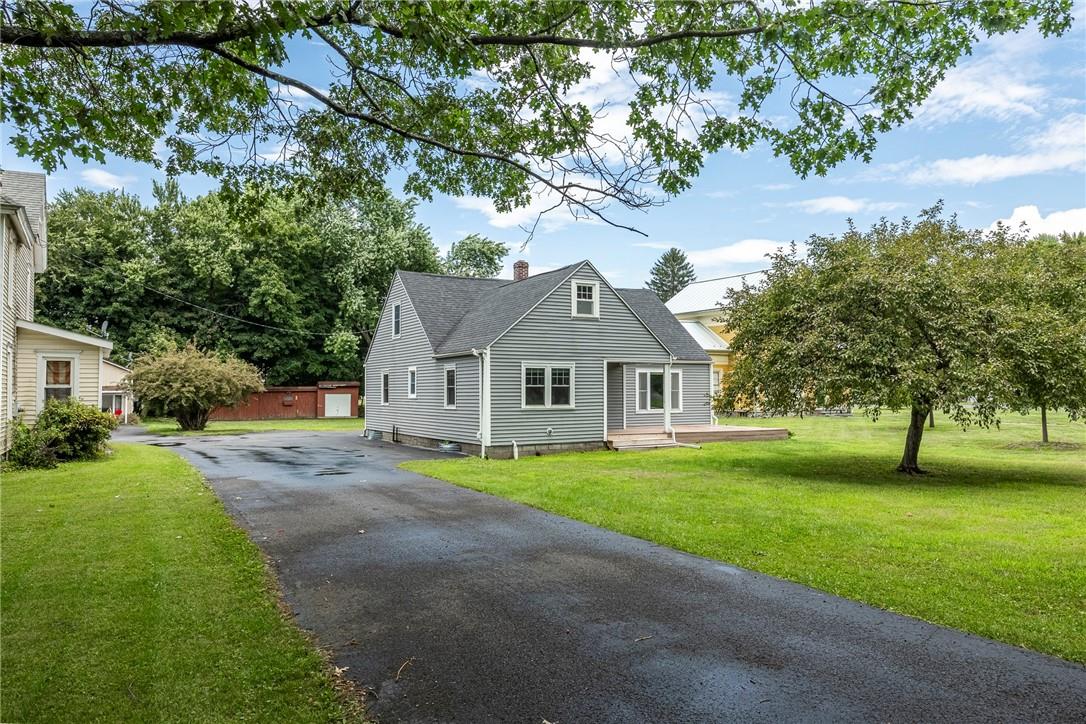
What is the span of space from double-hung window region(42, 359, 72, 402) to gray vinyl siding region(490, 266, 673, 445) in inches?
427

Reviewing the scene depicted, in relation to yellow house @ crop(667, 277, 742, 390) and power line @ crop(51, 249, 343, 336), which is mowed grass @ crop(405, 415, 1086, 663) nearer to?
yellow house @ crop(667, 277, 742, 390)

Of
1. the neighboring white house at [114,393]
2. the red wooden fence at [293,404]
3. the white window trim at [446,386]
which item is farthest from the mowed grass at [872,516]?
the neighboring white house at [114,393]

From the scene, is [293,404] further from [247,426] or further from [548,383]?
[548,383]

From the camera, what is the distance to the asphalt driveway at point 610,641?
3793 mm

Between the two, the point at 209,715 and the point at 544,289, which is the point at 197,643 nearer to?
the point at 209,715

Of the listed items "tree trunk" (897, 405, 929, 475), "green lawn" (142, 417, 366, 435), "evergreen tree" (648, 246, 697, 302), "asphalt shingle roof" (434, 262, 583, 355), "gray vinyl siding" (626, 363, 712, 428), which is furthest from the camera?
"evergreen tree" (648, 246, 697, 302)

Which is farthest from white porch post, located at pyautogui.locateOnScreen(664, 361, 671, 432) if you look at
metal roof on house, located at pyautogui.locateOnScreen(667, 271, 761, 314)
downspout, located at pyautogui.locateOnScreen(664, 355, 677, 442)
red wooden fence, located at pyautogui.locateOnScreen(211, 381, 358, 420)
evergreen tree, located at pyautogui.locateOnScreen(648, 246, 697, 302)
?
evergreen tree, located at pyautogui.locateOnScreen(648, 246, 697, 302)

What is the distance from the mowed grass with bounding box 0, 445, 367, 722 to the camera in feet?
12.1

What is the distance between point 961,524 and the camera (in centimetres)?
901

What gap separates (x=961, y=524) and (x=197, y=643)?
9223 mm

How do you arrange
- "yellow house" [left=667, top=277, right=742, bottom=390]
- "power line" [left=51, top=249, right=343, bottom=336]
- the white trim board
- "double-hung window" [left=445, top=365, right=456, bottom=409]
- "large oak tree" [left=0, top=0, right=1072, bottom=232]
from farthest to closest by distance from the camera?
"power line" [left=51, top=249, right=343, bottom=336] < "yellow house" [left=667, top=277, right=742, bottom=390] < "double-hung window" [left=445, top=365, right=456, bottom=409] < the white trim board < "large oak tree" [left=0, top=0, right=1072, bottom=232]

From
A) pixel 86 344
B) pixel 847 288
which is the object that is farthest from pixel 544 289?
pixel 86 344

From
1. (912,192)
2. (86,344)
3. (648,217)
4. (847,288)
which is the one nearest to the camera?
(648,217)

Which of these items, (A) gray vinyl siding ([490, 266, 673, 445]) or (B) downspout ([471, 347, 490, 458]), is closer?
(B) downspout ([471, 347, 490, 458])
